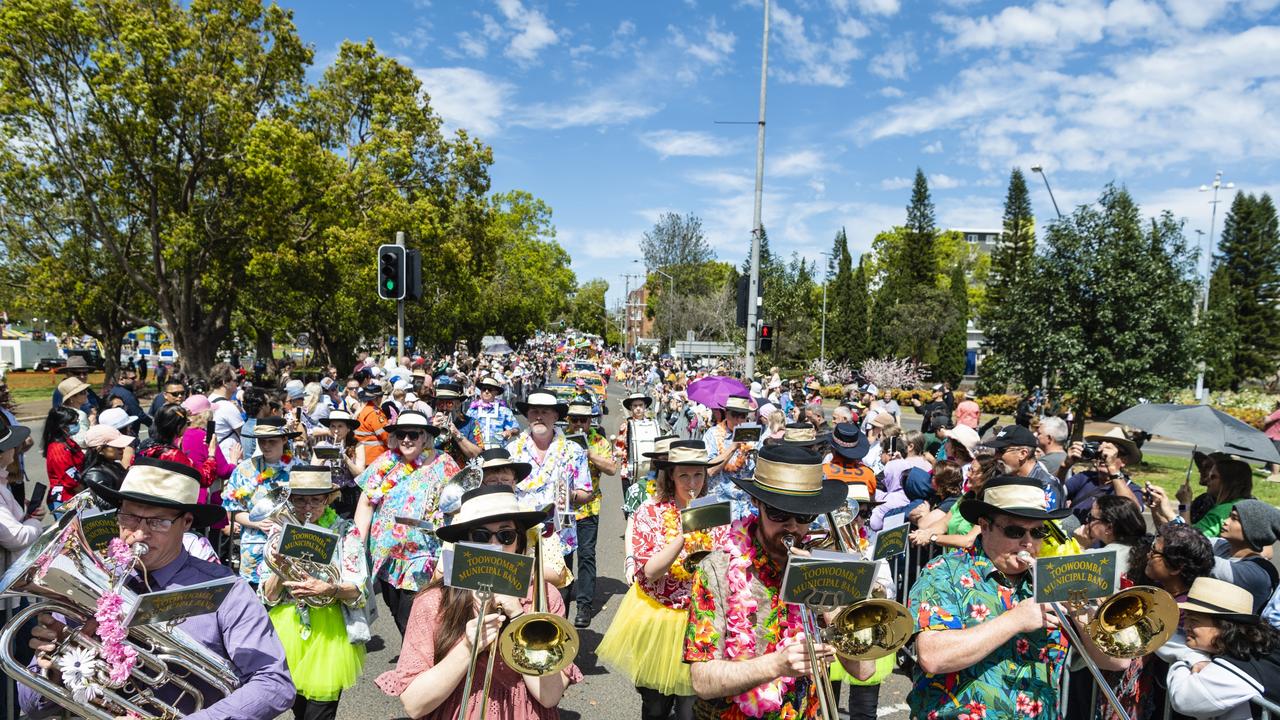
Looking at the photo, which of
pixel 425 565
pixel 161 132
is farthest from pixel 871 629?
pixel 161 132

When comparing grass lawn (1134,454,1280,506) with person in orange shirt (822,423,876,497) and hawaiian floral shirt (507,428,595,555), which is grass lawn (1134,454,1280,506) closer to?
person in orange shirt (822,423,876,497)

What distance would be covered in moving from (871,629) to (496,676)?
1.33 m

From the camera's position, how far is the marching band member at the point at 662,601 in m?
4.07

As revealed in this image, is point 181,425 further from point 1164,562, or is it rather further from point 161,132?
point 161,132

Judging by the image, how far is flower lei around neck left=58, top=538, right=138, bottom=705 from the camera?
223 cm

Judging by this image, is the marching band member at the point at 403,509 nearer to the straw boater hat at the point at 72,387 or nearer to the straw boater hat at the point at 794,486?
the straw boater hat at the point at 794,486

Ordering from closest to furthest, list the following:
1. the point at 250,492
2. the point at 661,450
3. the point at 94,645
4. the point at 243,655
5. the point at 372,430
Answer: the point at 94,645 < the point at 243,655 < the point at 661,450 < the point at 250,492 < the point at 372,430

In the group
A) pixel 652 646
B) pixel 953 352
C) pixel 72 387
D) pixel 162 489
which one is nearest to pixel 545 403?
pixel 652 646

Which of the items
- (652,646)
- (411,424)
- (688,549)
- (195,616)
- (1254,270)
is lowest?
(652,646)

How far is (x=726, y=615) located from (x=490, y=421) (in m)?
6.99

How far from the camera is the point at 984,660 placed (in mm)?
2713

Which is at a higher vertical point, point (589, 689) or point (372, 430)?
point (372, 430)

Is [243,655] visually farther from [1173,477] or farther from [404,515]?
[1173,477]

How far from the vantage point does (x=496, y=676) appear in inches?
104
